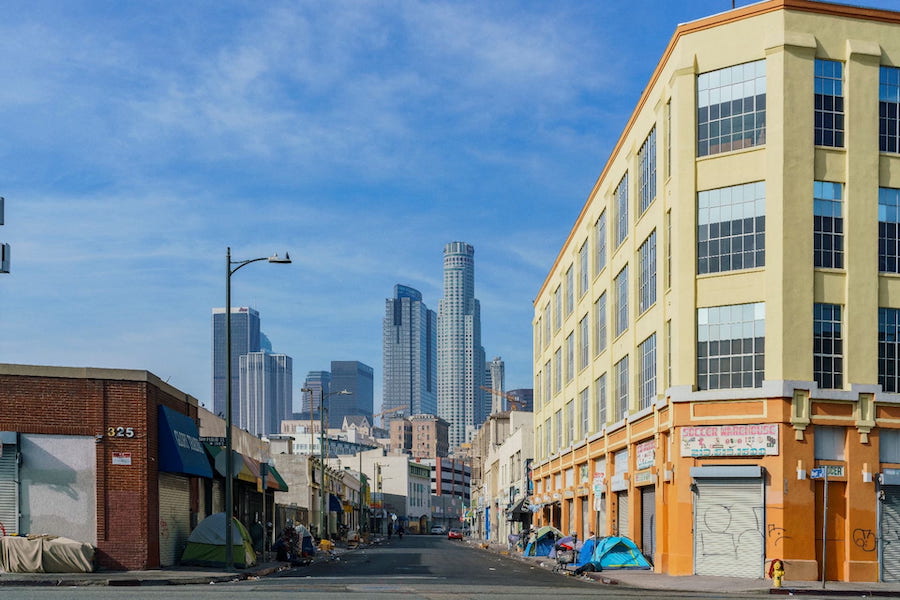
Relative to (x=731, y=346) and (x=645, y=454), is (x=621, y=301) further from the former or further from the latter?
(x=731, y=346)

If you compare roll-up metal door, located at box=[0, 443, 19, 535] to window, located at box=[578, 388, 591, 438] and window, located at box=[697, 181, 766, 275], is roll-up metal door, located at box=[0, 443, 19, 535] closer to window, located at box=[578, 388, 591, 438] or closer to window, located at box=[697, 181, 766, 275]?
window, located at box=[697, 181, 766, 275]

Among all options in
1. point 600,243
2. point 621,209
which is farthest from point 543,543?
point 621,209

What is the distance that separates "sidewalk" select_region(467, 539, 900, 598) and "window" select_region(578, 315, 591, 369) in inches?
881

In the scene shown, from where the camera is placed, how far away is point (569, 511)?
2621 inches

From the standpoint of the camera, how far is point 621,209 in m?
50.9

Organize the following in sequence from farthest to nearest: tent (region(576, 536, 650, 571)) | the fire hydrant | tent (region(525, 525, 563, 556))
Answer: tent (region(525, 525, 563, 556))
tent (region(576, 536, 650, 571))
the fire hydrant

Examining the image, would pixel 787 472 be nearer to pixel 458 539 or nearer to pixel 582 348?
pixel 582 348

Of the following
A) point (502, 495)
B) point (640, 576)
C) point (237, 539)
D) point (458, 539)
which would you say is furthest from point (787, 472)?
point (458, 539)

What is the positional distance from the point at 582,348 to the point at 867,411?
26705 mm

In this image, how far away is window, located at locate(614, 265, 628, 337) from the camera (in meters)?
49.2

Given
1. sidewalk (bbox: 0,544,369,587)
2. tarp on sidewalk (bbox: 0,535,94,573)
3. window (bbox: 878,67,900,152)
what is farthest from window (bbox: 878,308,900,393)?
tarp on sidewalk (bbox: 0,535,94,573)

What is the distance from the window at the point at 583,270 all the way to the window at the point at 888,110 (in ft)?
80.0

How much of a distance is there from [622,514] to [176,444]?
21.0 metres

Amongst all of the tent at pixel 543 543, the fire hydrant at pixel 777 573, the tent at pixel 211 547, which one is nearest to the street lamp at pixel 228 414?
the tent at pixel 211 547
